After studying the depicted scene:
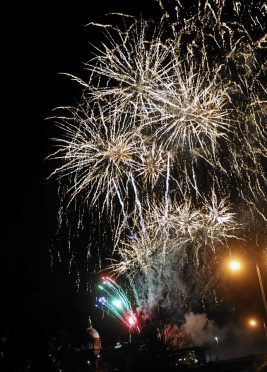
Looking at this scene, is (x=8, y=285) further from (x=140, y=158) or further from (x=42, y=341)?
(x=140, y=158)

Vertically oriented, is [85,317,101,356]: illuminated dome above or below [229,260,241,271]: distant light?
above

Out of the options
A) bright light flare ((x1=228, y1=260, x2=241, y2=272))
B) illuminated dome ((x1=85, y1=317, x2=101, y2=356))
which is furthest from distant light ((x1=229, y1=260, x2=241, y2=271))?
illuminated dome ((x1=85, y1=317, x2=101, y2=356))

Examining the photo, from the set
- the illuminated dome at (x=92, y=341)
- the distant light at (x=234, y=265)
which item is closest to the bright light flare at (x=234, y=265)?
the distant light at (x=234, y=265)

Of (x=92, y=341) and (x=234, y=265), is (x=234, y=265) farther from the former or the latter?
(x=92, y=341)

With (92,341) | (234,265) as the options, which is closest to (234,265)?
(234,265)

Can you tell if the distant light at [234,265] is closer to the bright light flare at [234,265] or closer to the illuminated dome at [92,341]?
the bright light flare at [234,265]

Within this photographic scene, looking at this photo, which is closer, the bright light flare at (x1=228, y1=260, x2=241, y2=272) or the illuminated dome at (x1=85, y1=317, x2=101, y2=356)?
the bright light flare at (x1=228, y1=260, x2=241, y2=272)

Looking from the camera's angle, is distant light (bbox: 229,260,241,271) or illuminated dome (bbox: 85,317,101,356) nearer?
distant light (bbox: 229,260,241,271)

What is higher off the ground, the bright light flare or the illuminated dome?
the illuminated dome

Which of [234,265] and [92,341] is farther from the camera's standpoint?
[92,341]

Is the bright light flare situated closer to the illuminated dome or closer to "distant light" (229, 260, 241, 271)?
"distant light" (229, 260, 241, 271)

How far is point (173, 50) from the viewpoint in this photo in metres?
13.0

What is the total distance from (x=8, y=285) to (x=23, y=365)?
5.52 metres

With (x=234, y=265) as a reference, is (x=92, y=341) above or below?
above
